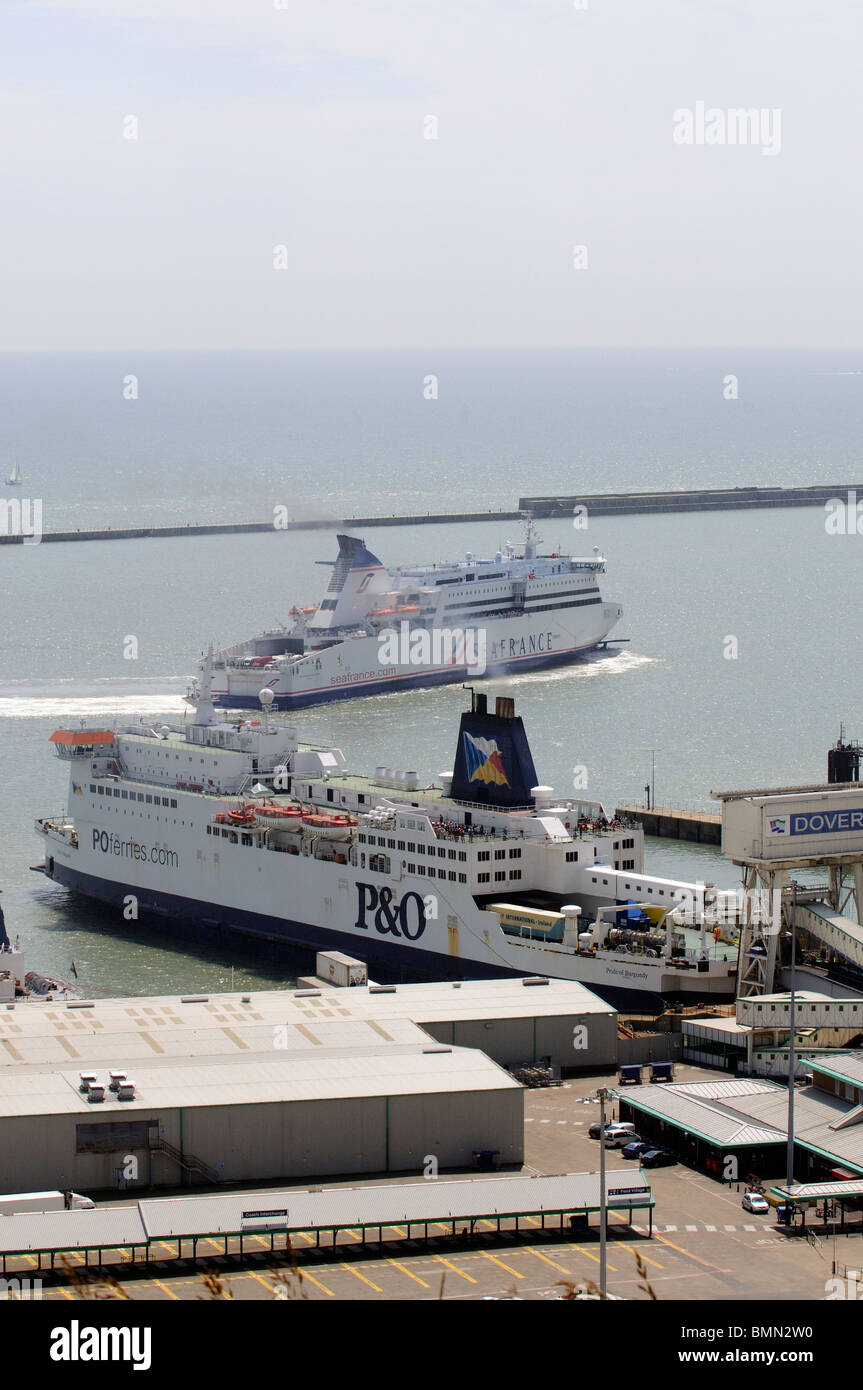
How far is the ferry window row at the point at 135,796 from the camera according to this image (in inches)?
1877

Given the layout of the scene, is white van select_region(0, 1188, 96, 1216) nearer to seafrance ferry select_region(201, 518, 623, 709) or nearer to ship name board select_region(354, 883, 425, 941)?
ship name board select_region(354, 883, 425, 941)

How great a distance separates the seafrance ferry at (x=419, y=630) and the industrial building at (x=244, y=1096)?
135 ft

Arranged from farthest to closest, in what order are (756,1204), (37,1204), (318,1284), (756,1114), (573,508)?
1. (573,508)
2. (756,1114)
3. (756,1204)
4. (37,1204)
5. (318,1284)

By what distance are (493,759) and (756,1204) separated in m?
16.7

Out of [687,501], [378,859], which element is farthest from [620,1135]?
[687,501]

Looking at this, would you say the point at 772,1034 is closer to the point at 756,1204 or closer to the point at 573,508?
the point at 756,1204

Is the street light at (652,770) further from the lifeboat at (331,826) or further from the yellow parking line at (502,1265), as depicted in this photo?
the yellow parking line at (502,1265)

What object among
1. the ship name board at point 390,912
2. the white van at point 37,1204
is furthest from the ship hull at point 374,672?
the white van at point 37,1204

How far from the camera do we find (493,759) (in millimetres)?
42094

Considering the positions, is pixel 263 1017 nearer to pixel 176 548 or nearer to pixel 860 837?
pixel 860 837

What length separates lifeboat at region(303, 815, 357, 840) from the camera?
4338cm
